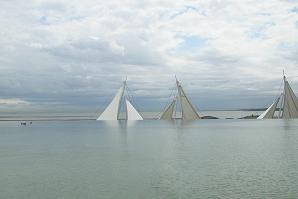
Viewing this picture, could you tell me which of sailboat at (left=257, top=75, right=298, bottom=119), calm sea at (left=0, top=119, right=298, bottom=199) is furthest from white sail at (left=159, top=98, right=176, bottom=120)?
calm sea at (left=0, top=119, right=298, bottom=199)

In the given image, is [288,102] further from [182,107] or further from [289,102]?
[182,107]

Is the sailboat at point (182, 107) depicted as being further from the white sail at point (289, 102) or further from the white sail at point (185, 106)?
the white sail at point (289, 102)

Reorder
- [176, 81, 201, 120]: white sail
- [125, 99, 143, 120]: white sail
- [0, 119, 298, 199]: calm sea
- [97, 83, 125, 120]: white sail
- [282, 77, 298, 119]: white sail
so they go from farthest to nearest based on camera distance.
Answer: [176, 81, 201, 120]: white sail → [97, 83, 125, 120]: white sail → [125, 99, 143, 120]: white sail → [282, 77, 298, 119]: white sail → [0, 119, 298, 199]: calm sea

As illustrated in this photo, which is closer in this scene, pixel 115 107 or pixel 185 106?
pixel 115 107

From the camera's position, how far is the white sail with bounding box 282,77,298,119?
133875 millimetres

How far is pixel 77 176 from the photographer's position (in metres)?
30.6

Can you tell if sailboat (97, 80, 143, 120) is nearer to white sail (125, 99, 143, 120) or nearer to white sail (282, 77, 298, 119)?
white sail (125, 99, 143, 120)

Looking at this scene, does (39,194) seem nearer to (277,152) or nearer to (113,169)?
(113,169)

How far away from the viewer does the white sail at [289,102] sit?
13388cm

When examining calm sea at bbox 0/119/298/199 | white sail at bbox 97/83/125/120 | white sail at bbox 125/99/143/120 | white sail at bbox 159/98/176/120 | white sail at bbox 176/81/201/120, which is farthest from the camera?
white sail at bbox 159/98/176/120

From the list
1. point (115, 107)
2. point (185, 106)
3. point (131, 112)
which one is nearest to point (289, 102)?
point (185, 106)

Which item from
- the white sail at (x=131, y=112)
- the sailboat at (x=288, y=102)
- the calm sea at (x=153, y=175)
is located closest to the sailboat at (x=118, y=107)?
the white sail at (x=131, y=112)

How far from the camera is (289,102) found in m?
135

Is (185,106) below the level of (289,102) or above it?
below
